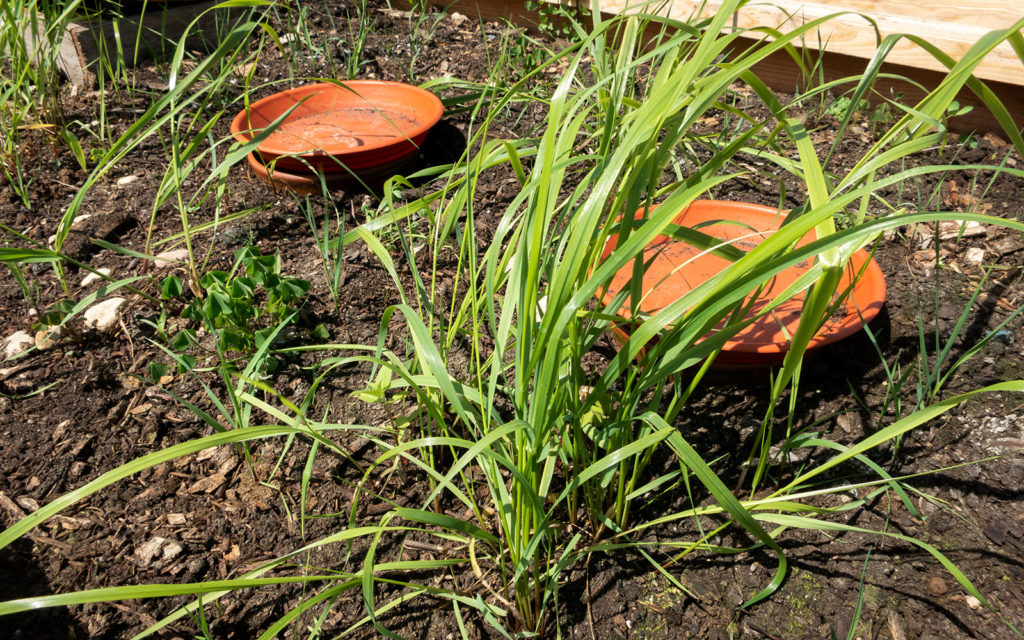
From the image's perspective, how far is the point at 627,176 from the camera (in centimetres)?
94

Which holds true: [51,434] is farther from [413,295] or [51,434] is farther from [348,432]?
[413,295]

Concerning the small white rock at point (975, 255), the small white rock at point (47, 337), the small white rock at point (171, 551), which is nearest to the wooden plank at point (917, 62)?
the small white rock at point (975, 255)

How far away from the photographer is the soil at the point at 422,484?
3.70 feet

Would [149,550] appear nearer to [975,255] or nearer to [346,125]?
[346,125]

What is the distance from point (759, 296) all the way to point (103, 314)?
5.23ft

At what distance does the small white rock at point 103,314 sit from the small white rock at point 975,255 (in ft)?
7.18

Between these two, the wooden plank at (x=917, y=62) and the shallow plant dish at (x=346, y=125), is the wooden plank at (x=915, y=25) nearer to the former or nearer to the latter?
the wooden plank at (x=917, y=62)

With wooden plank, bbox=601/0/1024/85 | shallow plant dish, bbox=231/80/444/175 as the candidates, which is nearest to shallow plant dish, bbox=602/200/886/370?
wooden plank, bbox=601/0/1024/85

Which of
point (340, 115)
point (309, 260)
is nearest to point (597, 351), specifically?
point (309, 260)

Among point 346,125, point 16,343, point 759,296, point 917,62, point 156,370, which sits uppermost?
point 917,62

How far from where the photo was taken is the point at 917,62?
7.42ft

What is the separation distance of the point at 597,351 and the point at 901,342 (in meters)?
0.68

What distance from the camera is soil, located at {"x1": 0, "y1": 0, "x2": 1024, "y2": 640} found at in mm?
1129

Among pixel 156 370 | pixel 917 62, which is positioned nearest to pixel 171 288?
pixel 156 370
